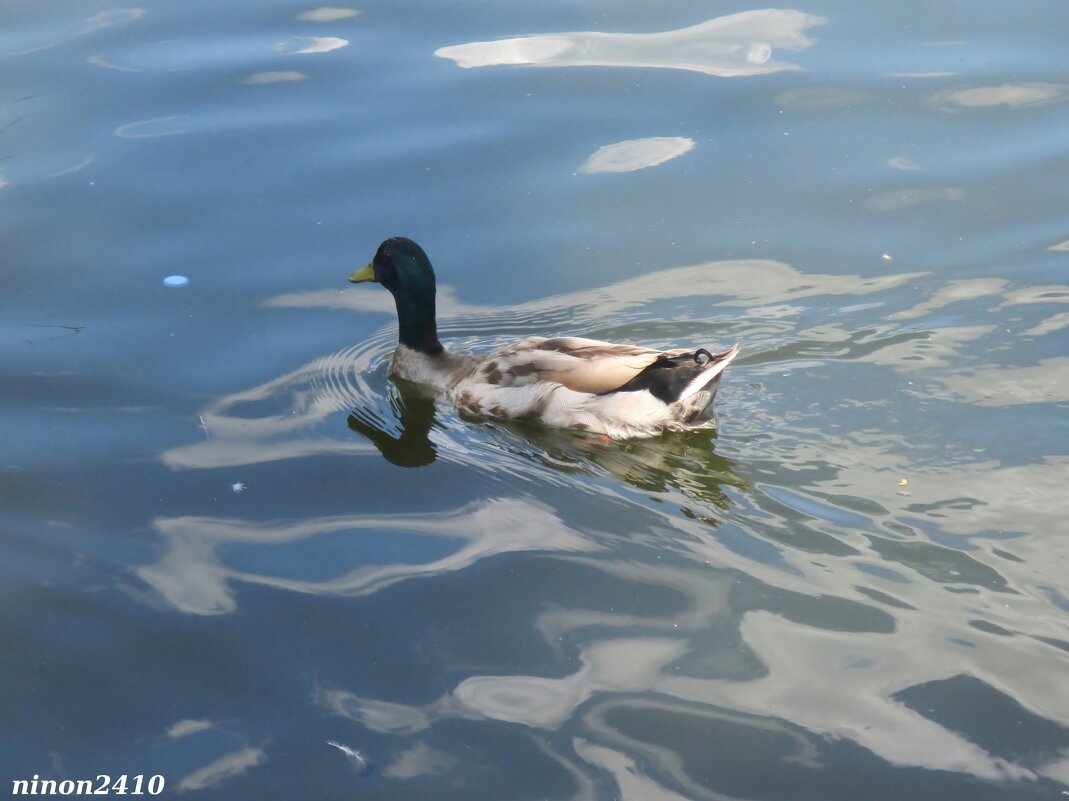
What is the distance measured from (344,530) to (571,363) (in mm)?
1833

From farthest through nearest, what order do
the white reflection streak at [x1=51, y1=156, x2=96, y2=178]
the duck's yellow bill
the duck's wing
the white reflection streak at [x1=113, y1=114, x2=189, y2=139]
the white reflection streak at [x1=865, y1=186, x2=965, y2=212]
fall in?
the white reflection streak at [x1=113, y1=114, x2=189, y2=139], the white reflection streak at [x1=51, y1=156, x2=96, y2=178], the white reflection streak at [x1=865, y1=186, x2=965, y2=212], the duck's yellow bill, the duck's wing

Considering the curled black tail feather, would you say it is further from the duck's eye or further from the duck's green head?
the duck's eye

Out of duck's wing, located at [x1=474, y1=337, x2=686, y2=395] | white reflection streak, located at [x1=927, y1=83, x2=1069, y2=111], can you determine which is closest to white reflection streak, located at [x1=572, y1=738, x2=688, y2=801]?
duck's wing, located at [x1=474, y1=337, x2=686, y2=395]

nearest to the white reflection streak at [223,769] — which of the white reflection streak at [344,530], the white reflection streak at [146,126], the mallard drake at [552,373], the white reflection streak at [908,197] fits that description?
the white reflection streak at [344,530]

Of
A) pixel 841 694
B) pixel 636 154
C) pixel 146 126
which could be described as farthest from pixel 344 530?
pixel 146 126

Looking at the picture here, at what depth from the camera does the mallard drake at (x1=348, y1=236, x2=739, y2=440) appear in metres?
7.30

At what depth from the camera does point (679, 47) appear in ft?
36.8

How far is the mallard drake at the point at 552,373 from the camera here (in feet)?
24.0

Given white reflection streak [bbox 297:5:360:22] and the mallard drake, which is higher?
white reflection streak [bbox 297:5:360:22]

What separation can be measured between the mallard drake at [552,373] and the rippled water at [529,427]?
0.63ft

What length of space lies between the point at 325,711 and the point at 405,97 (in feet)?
21.4

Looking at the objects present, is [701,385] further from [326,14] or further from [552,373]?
[326,14]

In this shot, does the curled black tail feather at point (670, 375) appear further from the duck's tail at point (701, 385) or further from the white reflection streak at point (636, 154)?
the white reflection streak at point (636, 154)

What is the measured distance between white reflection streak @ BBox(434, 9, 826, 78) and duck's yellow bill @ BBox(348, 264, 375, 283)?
3.45m
